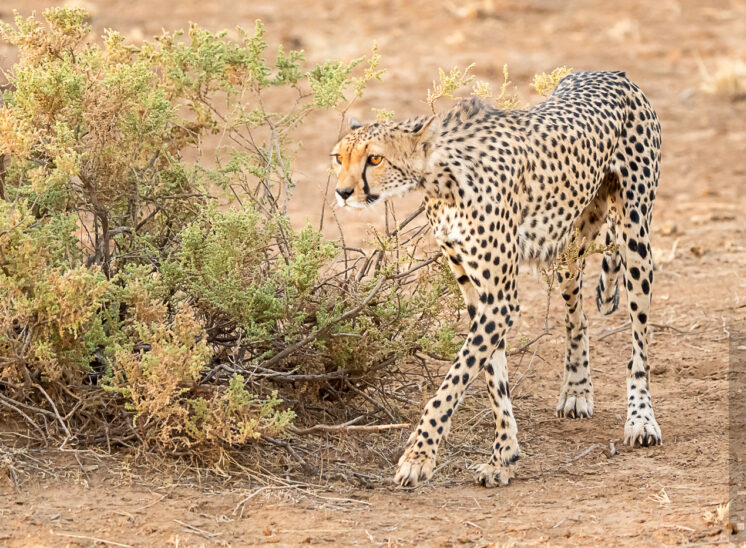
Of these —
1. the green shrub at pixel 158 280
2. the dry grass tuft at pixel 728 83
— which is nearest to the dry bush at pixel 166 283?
the green shrub at pixel 158 280

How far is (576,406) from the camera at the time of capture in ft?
18.9

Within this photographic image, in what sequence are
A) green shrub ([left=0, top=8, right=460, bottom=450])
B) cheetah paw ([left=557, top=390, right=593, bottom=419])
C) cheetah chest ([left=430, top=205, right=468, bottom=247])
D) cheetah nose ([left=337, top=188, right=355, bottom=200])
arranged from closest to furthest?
cheetah nose ([left=337, top=188, right=355, bottom=200])
green shrub ([left=0, top=8, right=460, bottom=450])
cheetah chest ([left=430, top=205, right=468, bottom=247])
cheetah paw ([left=557, top=390, right=593, bottom=419])

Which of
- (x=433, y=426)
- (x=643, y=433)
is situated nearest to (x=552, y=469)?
(x=643, y=433)

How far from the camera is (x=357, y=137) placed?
4.48 metres

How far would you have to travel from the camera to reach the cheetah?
4.59 m

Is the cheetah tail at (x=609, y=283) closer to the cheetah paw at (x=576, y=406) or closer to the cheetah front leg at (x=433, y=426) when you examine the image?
the cheetah paw at (x=576, y=406)

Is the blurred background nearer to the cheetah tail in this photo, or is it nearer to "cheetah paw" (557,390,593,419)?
the cheetah tail

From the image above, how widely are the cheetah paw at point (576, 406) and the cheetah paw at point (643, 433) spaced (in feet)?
1.34

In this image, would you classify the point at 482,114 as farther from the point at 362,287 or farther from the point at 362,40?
the point at 362,40

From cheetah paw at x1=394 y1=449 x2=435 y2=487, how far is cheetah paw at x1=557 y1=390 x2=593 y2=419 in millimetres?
1401

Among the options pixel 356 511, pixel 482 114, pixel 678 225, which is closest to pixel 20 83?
pixel 482 114

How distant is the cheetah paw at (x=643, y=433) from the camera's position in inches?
209

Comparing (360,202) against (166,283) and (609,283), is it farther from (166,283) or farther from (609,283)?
(609,283)

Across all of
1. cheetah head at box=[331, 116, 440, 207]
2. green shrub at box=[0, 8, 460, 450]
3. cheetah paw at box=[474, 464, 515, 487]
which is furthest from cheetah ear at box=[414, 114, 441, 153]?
cheetah paw at box=[474, 464, 515, 487]
